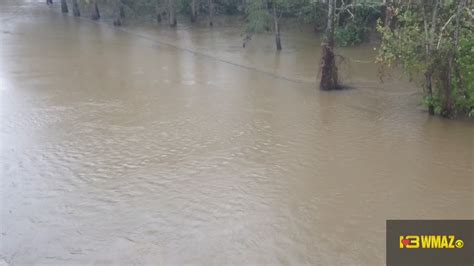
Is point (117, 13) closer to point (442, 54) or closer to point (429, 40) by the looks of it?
point (429, 40)

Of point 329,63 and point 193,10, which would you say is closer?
point 329,63

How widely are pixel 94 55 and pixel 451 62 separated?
621 inches

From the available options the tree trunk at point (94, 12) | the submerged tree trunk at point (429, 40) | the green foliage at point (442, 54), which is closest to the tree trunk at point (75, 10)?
the tree trunk at point (94, 12)

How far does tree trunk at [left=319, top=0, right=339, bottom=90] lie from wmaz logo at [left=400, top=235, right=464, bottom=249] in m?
9.47

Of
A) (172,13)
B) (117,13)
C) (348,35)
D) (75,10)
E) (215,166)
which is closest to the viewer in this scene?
(215,166)

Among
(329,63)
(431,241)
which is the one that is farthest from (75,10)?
(431,241)

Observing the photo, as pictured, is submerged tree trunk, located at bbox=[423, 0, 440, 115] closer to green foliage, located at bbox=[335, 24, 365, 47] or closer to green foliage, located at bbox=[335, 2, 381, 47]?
green foliage, located at bbox=[335, 2, 381, 47]

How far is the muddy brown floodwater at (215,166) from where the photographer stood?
7.55m

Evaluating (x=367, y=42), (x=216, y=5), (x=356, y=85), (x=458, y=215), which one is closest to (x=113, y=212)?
(x=458, y=215)

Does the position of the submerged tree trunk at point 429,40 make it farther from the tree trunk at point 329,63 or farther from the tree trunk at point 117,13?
the tree trunk at point 117,13

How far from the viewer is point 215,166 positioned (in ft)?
34.3

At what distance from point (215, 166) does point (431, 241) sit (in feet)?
15.1

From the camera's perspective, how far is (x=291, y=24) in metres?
30.3

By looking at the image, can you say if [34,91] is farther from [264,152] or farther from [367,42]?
[367,42]
